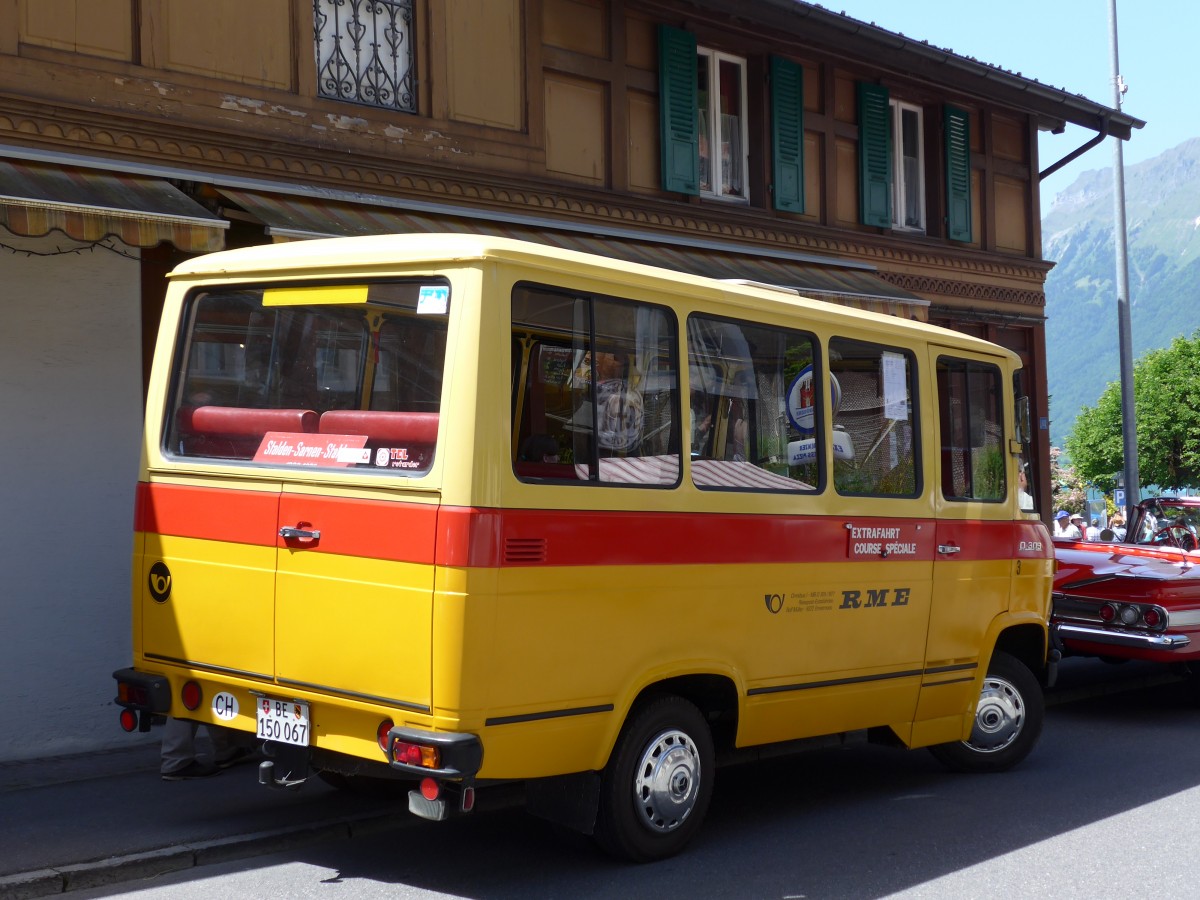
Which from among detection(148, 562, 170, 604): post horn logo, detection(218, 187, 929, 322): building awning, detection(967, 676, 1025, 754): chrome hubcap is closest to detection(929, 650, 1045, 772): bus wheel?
detection(967, 676, 1025, 754): chrome hubcap

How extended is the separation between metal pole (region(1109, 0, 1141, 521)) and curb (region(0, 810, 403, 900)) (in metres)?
15.7

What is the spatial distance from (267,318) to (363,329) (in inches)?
24.1

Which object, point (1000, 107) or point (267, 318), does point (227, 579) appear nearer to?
point (267, 318)

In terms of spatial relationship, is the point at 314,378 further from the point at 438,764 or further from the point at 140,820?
the point at 140,820

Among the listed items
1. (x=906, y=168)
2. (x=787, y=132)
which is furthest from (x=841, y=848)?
(x=906, y=168)

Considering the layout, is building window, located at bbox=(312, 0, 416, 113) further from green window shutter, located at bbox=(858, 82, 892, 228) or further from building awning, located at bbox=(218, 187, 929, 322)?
green window shutter, located at bbox=(858, 82, 892, 228)

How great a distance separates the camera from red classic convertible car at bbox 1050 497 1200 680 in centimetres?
1050

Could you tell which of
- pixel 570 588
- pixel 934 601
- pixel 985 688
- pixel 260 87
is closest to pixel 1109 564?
pixel 985 688

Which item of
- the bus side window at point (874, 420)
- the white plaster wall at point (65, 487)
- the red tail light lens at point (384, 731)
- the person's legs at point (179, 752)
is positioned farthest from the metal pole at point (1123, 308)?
the red tail light lens at point (384, 731)

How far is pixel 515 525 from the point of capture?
5.58 meters

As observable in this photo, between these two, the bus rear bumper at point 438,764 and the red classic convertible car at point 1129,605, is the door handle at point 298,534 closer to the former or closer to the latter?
the bus rear bumper at point 438,764

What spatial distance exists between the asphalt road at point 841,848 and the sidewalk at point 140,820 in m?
0.09

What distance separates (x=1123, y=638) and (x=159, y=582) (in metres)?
7.36

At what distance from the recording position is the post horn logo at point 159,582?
20.8 feet
